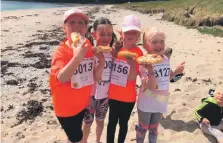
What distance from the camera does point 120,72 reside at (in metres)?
4.01

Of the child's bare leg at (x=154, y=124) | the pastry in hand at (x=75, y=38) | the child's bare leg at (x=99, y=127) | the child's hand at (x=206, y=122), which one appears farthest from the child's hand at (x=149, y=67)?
the child's hand at (x=206, y=122)

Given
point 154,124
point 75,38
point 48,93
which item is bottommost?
point 48,93

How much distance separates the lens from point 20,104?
7.17 metres

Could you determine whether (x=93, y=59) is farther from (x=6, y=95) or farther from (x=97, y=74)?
(x=6, y=95)

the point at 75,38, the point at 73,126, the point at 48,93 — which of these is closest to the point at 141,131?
the point at 73,126

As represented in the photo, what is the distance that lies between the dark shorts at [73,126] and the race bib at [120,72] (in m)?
0.72

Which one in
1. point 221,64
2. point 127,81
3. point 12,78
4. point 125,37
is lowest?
point 12,78

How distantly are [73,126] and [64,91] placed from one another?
0.47 m

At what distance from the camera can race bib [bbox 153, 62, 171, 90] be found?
4055mm

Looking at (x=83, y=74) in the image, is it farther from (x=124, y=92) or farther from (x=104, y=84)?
(x=124, y=92)

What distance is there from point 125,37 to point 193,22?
1583cm

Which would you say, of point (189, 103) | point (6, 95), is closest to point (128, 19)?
point (189, 103)

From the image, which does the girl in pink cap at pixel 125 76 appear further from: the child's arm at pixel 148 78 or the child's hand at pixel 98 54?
the child's hand at pixel 98 54

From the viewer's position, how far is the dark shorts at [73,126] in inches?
139
